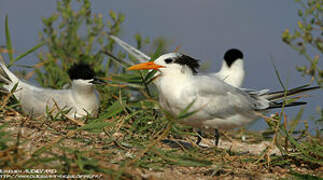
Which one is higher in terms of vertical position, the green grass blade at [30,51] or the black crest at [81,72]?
the green grass blade at [30,51]

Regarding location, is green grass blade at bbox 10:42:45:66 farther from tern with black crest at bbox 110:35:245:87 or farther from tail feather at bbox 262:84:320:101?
tern with black crest at bbox 110:35:245:87

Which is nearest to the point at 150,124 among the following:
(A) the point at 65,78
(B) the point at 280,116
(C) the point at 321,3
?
(B) the point at 280,116

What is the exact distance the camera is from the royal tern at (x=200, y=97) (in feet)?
10.3

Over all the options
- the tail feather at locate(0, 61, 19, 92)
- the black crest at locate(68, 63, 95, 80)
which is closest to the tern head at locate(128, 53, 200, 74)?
the black crest at locate(68, 63, 95, 80)

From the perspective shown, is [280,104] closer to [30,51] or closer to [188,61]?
[188,61]

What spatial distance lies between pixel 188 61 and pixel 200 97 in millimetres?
307

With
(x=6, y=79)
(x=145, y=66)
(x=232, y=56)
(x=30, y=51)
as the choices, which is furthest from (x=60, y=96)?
(x=232, y=56)

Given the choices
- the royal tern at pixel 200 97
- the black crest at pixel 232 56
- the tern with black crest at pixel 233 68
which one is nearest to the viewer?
the royal tern at pixel 200 97

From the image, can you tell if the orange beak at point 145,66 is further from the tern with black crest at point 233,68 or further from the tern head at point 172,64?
the tern with black crest at point 233,68

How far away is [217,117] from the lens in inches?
132

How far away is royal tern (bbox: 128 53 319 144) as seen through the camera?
10.3 feet

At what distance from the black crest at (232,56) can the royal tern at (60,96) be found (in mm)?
2263

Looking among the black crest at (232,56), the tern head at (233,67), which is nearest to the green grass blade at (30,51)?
the tern head at (233,67)

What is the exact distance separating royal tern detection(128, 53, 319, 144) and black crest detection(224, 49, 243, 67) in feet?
8.94
